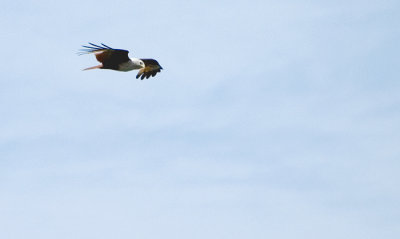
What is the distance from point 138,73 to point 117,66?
19.0ft

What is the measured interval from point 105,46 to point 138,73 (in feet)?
23.6

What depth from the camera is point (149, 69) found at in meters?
64.3

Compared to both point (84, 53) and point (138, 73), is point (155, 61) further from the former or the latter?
point (84, 53)

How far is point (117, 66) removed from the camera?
5859 cm

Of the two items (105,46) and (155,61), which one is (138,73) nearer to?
(155,61)

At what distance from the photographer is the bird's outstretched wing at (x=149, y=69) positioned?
64.1 metres

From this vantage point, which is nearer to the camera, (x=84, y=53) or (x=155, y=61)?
(x=84, y=53)

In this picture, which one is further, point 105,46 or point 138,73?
point 138,73

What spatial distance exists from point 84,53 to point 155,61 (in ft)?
27.4

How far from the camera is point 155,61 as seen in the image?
211 ft

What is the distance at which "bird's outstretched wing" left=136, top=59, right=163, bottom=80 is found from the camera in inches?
2525

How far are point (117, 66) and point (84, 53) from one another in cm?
260

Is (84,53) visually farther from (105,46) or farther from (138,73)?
(138,73)

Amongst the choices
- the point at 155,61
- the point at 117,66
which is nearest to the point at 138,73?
the point at 155,61
